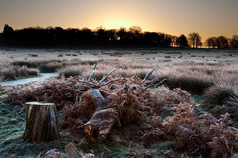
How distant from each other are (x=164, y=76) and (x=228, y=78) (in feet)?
8.02

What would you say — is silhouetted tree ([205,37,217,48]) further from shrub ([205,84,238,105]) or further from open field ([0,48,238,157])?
open field ([0,48,238,157])

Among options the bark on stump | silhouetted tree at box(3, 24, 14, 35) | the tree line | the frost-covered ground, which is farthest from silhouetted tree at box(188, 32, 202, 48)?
the bark on stump

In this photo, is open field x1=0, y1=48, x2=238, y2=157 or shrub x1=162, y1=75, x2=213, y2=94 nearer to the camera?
open field x1=0, y1=48, x2=238, y2=157

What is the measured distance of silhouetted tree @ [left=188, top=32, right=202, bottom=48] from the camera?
282 ft

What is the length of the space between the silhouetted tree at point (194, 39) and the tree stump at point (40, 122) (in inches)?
3591

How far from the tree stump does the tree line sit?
242ft

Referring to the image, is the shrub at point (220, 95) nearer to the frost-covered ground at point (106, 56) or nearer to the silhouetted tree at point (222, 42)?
the frost-covered ground at point (106, 56)

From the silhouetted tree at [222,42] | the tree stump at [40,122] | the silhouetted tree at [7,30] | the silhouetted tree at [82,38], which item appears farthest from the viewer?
the silhouetted tree at [7,30]

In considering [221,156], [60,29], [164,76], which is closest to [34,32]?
[60,29]

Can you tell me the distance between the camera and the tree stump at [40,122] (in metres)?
3.04

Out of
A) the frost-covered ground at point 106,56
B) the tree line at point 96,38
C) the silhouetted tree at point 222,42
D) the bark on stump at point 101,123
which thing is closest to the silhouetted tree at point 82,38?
the tree line at point 96,38

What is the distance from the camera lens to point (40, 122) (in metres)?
3.04

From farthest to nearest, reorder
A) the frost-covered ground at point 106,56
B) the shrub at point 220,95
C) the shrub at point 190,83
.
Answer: the frost-covered ground at point 106,56 → the shrub at point 190,83 → the shrub at point 220,95

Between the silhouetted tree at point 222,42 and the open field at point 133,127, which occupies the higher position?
the silhouetted tree at point 222,42
